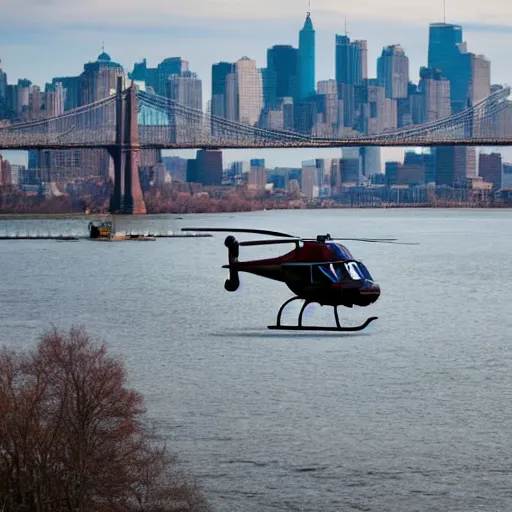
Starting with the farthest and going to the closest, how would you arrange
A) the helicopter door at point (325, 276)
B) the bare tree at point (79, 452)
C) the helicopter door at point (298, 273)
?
the helicopter door at point (298, 273) → the helicopter door at point (325, 276) → the bare tree at point (79, 452)

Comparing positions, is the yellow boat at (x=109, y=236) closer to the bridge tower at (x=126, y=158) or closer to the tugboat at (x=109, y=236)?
the tugboat at (x=109, y=236)

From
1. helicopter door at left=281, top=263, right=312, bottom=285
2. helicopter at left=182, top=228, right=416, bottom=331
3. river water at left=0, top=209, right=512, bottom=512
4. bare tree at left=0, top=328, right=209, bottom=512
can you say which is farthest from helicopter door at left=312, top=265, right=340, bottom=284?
bare tree at left=0, top=328, right=209, bottom=512

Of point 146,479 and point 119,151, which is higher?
point 119,151

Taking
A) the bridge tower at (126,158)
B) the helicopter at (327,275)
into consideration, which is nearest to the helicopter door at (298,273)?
the helicopter at (327,275)

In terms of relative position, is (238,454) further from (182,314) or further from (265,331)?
(182,314)

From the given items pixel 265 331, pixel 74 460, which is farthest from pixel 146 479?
pixel 265 331
